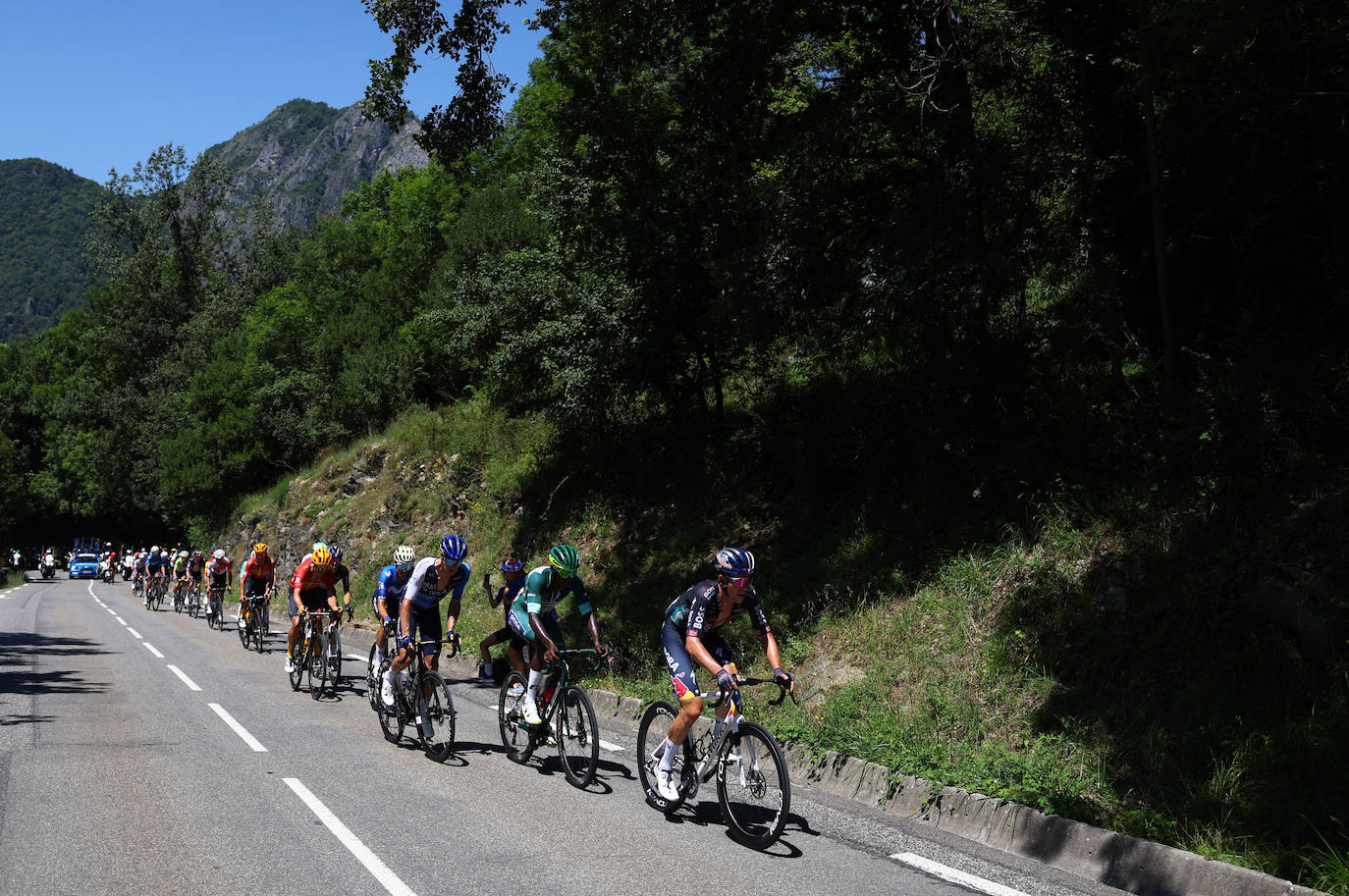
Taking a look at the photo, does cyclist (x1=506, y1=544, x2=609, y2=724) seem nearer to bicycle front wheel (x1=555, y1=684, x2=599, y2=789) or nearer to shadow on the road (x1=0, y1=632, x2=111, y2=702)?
bicycle front wheel (x1=555, y1=684, x2=599, y2=789)

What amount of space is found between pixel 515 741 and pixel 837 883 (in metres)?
4.11

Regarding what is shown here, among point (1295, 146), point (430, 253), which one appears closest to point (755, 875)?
point (1295, 146)

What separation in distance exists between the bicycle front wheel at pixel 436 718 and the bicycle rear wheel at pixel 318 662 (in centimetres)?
420

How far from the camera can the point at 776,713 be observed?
929 cm

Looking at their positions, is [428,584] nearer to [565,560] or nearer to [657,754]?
[565,560]

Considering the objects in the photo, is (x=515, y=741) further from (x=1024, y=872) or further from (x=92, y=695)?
(x=92, y=695)

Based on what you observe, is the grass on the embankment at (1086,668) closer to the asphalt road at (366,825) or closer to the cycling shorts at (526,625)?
the asphalt road at (366,825)

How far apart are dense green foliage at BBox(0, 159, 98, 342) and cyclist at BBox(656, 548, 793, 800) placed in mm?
175919

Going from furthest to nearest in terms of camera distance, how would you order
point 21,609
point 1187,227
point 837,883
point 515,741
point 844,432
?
point 21,609 → point 844,432 → point 1187,227 → point 515,741 → point 837,883

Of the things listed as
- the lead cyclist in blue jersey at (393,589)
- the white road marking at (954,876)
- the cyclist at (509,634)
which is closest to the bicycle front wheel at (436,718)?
the cyclist at (509,634)

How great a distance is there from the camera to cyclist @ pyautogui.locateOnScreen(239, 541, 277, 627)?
18.1 meters

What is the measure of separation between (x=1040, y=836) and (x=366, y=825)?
4332mm

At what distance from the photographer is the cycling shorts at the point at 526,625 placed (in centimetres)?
837

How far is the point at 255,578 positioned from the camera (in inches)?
720
